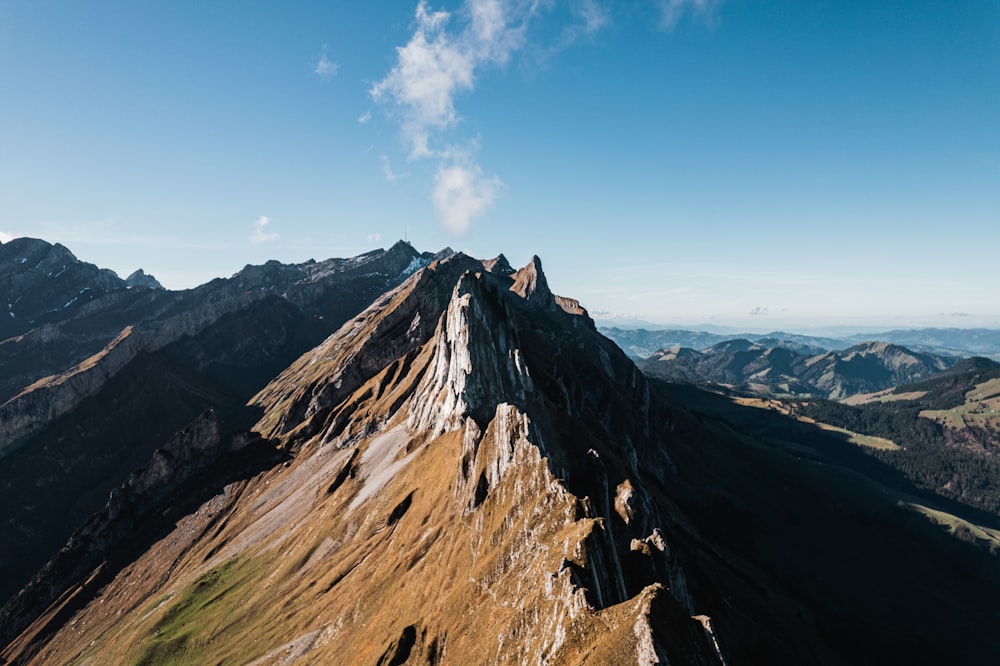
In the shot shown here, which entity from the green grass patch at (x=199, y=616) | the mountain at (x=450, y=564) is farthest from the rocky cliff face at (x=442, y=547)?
the green grass patch at (x=199, y=616)

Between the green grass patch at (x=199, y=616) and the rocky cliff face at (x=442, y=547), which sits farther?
the green grass patch at (x=199, y=616)

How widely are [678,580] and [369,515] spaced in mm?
88463

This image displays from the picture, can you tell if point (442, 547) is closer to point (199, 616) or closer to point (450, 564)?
point (450, 564)

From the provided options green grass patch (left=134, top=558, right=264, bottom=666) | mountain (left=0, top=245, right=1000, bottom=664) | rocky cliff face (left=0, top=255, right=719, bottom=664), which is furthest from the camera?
green grass patch (left=134, top=558, right=264, bottom=666)

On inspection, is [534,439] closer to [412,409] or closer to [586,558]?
[586,558]

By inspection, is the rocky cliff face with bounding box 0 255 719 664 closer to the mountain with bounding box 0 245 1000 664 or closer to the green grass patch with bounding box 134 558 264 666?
the mountain with bounding box 0 245 1000 664

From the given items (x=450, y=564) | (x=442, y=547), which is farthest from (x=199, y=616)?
(x=450, y=564)

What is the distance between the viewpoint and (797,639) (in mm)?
118562

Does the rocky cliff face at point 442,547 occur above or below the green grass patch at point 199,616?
above

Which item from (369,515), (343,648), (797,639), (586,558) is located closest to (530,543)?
(586,558)

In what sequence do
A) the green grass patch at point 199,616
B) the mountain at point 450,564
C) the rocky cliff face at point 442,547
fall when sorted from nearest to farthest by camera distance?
1. the rocky cliff face at point 442,547
2. the mountain at point 450,564
3. the green grass patch at point 199,616

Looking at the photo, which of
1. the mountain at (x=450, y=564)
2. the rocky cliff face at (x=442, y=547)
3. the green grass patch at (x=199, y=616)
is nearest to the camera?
the rocky cliff face at (x=442, y=547)

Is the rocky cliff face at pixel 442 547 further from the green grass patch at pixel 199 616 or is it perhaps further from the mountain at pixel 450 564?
the green grass patch at pixel 199 616

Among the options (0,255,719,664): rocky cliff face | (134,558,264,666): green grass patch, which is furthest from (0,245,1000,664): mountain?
(134,558,264,666): green grass patch
